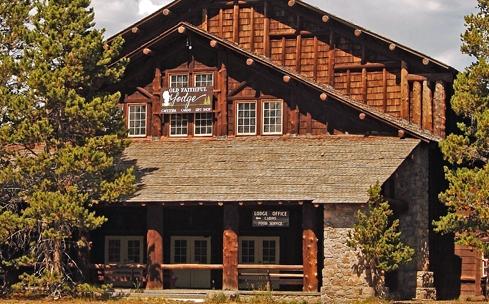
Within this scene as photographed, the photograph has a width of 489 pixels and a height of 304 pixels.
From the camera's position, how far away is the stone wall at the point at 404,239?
3177 centimetres

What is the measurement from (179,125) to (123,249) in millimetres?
5730

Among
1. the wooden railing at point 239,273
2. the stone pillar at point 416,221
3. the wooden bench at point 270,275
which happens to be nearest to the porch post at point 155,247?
the wooden railing at point 239,273

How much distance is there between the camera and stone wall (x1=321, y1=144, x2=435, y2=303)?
31.8m

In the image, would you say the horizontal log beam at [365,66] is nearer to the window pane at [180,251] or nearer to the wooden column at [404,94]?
the wooden column at [404,94]

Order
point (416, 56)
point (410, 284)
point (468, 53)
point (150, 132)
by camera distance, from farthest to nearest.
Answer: point (150, 132) < point (416, 56) < point (410, 284) < point (468, 53)

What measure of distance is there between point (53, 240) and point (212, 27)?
1322 cm

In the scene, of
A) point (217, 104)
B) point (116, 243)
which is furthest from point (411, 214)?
point (116, 243)

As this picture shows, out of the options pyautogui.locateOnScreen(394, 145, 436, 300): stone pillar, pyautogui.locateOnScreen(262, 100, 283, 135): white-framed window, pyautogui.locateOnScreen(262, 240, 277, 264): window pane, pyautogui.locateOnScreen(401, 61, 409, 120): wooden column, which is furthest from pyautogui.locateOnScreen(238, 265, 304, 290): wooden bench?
pyautogui.locateOnScreen(401, 61, 409, 120): wooden column

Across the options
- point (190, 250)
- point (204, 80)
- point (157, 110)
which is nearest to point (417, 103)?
point (204, 80)

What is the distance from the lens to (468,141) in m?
32.4

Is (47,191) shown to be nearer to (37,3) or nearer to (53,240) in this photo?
(53,240)

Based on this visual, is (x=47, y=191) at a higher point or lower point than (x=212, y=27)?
lower

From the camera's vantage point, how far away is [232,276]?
33.6m

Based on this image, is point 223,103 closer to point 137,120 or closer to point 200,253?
point 137,120
